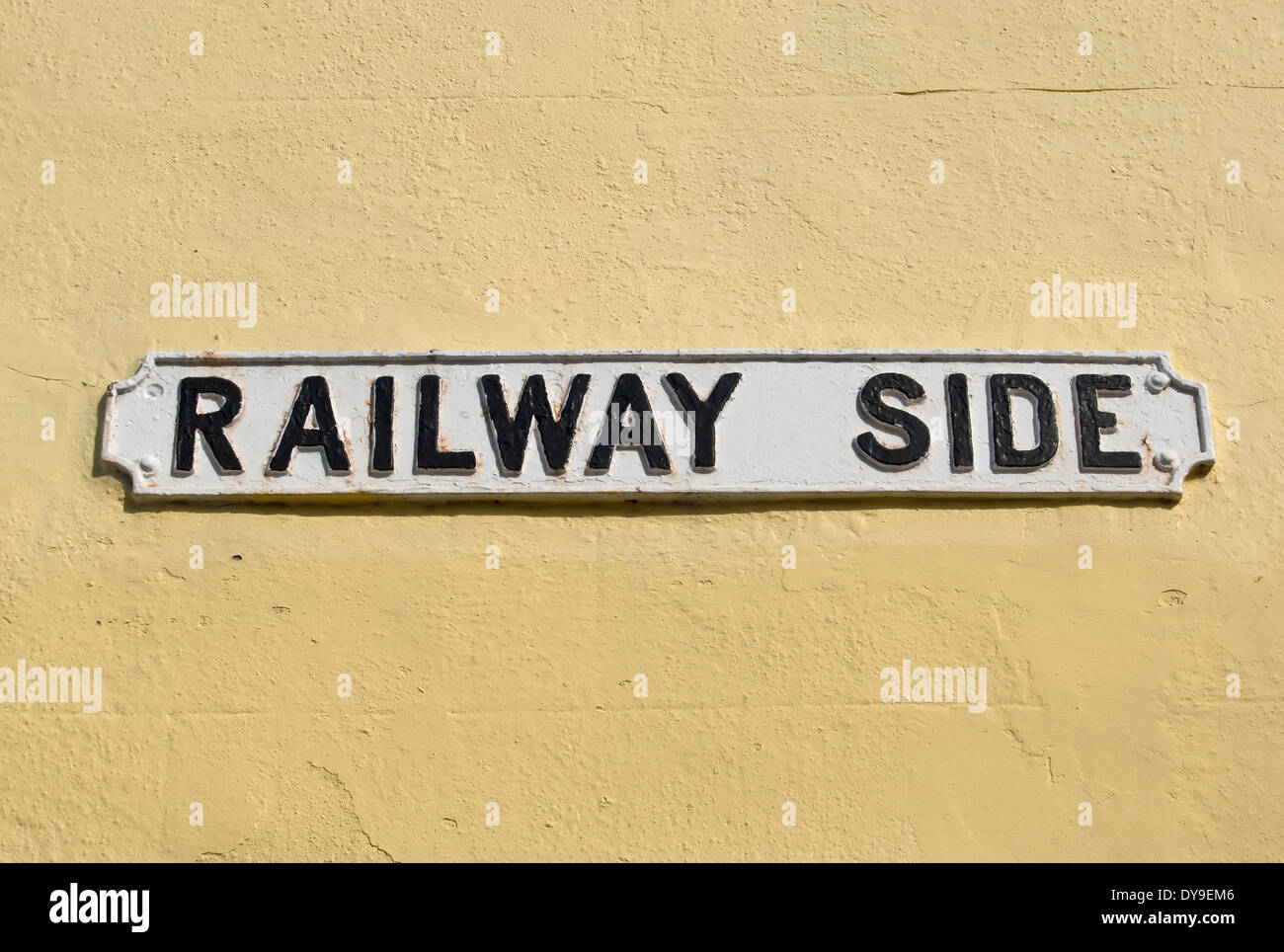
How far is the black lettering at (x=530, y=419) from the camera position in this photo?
363 cm

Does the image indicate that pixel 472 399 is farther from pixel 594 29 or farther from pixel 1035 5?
pixel 1035 5

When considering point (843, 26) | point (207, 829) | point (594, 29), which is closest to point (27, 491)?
point (207, 829)

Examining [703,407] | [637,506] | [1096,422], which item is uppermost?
[703,407]

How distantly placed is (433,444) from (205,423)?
2.33ft

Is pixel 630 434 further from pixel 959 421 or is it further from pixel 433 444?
pixel 959 421

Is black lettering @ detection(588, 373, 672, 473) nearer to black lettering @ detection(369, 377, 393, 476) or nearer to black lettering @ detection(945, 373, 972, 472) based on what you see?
black lettering @ detection(369, 377, 393, 476)

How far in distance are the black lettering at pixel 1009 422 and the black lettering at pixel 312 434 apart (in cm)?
200

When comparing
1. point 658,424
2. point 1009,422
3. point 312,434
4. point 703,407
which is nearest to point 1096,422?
point 1009,422

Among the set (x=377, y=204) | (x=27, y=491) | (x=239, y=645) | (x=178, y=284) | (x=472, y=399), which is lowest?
(x=239, y=645)

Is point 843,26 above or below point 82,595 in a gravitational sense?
above

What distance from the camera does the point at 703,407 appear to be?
3.69 meters

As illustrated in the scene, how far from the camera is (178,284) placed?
12.7 ft

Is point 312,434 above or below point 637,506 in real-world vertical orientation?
above

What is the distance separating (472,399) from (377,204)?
805 mm
